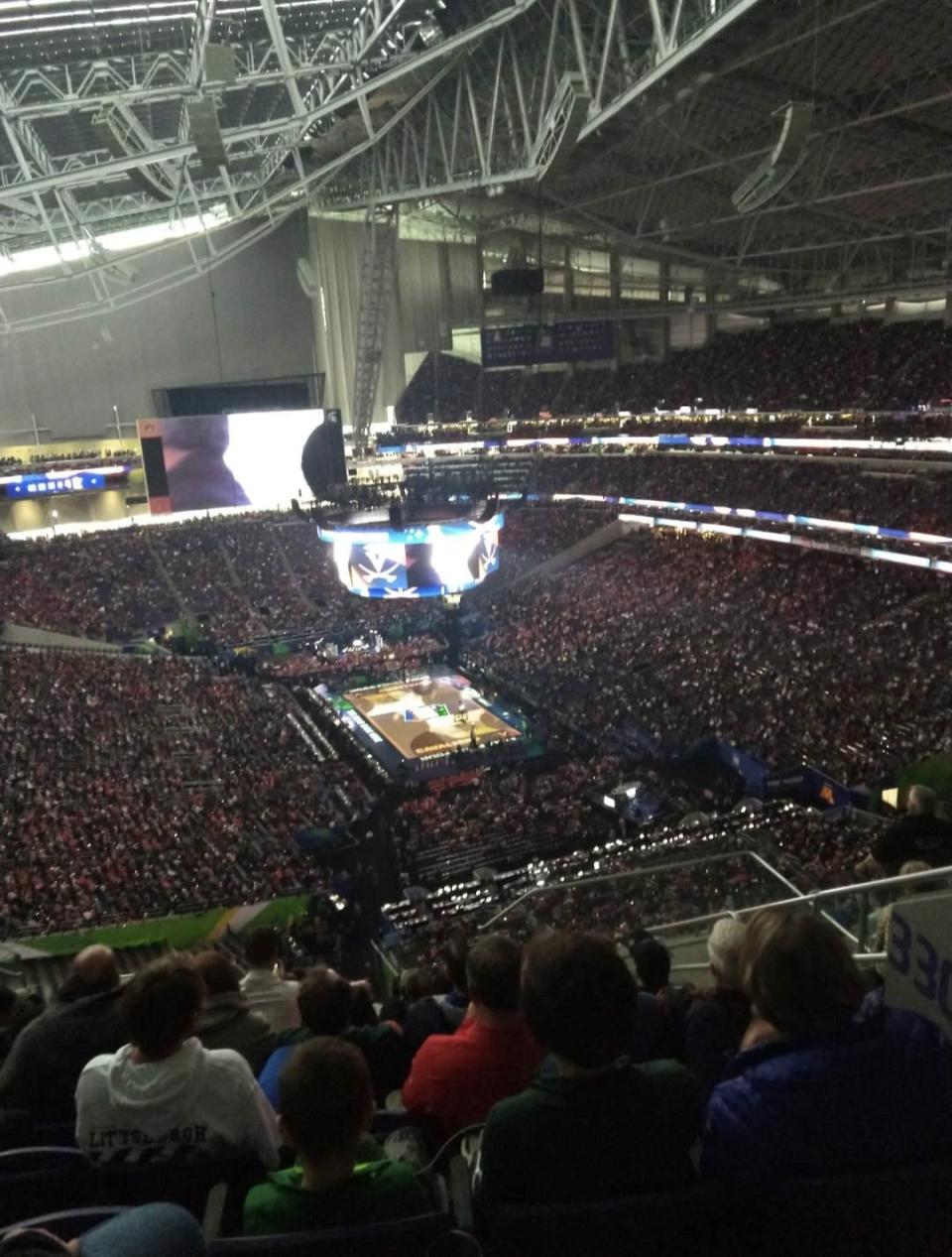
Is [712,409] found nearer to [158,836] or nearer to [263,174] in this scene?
[263,174]

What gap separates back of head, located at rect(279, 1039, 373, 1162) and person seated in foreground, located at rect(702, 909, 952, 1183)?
0.60 metres

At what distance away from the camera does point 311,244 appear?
1362 inches

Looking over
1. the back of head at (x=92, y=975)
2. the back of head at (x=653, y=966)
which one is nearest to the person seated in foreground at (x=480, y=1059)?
the back of head at (x=92, y=975)

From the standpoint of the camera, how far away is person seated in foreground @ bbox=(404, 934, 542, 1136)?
238cm

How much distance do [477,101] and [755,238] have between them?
11.8 metres

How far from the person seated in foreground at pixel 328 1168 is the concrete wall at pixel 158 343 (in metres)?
32.7

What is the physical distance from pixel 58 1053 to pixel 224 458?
2446 cm

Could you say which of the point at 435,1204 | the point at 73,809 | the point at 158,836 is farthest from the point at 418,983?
the point at 73,809

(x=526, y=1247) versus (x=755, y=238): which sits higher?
(x=755, y=238)

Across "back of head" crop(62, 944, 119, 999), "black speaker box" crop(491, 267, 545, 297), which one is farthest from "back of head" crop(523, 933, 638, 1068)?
"black speaker box" crop(491, 267, 545, 297)

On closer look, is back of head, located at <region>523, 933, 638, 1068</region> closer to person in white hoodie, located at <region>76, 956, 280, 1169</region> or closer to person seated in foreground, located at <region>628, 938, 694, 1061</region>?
person in white hoodie, located at <region>76, 956, 280, 1169</region>

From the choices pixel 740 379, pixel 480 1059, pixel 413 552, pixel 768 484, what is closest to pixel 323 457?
pixel 413 552

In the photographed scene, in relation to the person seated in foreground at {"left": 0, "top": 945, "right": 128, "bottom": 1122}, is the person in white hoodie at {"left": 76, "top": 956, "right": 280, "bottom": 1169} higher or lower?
higher

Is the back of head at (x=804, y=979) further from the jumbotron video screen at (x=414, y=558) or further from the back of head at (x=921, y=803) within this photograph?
the jumbotron video screen at (x=414, y=558)
